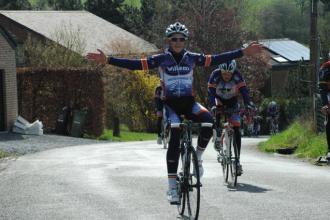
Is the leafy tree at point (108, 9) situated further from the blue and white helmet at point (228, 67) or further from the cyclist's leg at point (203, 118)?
the cyclist's leg at point (203, 118)

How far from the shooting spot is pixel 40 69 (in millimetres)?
31812

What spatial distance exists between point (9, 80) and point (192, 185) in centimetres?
2218

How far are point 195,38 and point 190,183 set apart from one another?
43.8 metres

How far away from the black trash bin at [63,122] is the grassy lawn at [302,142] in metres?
11.9

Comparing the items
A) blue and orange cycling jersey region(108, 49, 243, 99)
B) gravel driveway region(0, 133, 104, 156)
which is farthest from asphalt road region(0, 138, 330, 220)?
gravel driveway region(0, 133, 104, 156)

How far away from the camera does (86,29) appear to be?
55062mm

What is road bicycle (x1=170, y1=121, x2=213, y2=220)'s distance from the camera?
783 centimetres

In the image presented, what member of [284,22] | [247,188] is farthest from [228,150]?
[284,22]

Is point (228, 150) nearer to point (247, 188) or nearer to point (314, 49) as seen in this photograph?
point (247, 188)

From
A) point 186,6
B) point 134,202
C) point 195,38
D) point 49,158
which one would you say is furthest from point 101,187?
point 186,6

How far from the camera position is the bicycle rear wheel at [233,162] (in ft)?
34.6

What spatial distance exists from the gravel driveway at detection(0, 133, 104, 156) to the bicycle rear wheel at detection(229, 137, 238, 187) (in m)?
9.05

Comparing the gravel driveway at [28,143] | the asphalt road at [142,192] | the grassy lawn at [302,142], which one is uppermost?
the grassy lawn at [302,142]

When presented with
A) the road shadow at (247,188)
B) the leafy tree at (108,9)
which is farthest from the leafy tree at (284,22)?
the road shadow at (247,188)
